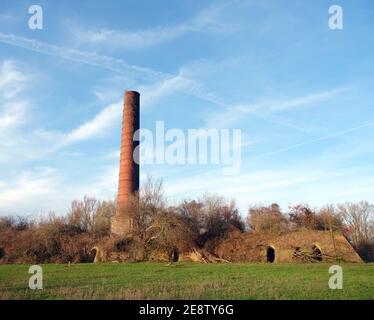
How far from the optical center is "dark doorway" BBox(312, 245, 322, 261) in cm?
3086

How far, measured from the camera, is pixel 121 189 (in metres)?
38.0

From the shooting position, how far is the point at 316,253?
31.3 m

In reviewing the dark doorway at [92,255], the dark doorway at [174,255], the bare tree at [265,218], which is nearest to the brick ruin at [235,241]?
the dark doorway at [174,255]

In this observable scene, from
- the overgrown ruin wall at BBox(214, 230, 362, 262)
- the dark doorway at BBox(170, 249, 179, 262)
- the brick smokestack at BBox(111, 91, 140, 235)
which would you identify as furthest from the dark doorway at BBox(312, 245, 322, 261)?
the brick smokestack at BBox(111, 91, 140, 235)

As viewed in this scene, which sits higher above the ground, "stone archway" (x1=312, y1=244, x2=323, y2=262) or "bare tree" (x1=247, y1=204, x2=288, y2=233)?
"bare tree" (x1=247, y1=204, x2=288, y2=233)

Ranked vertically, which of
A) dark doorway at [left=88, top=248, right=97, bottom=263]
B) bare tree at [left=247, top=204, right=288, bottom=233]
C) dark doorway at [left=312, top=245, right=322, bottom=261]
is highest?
bare tree at [left=247, top=204, right=288, bottom=233]

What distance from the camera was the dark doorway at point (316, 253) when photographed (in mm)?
30859

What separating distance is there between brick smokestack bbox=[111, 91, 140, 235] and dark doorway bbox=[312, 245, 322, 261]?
640 inches

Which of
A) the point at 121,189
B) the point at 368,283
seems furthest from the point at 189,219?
the point at 368,283

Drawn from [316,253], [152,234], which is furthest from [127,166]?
[316,253]

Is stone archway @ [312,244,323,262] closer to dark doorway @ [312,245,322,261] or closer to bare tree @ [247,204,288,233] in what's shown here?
dark doorway @ [312,245,322,261]

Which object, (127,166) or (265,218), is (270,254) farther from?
(127,166)

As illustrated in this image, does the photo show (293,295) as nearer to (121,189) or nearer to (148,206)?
(148,206)
